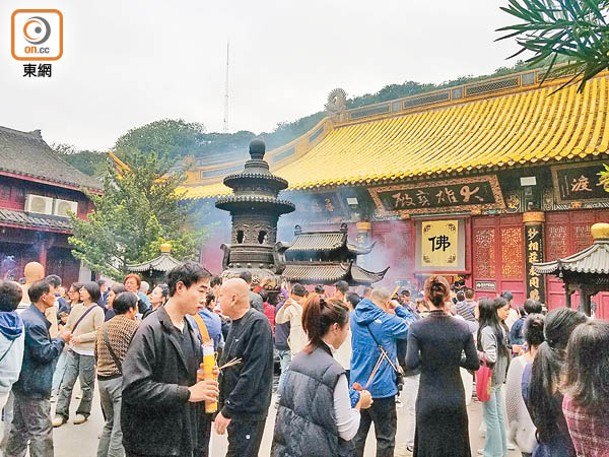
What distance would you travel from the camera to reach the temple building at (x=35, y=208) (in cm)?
1853

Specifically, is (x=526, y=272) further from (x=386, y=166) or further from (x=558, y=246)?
(x=386, y=166)

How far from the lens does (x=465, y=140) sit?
43.6ft

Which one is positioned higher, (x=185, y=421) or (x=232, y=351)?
(x=232, y=351)

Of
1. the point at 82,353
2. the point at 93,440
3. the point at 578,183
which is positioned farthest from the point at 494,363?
the point at 578,183

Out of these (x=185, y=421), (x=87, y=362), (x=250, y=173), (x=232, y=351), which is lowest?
(x=87, y=362)

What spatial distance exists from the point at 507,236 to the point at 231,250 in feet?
22.6

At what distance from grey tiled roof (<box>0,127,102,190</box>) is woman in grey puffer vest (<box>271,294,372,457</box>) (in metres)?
19.5

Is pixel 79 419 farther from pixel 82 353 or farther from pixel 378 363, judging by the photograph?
pixel 378 363

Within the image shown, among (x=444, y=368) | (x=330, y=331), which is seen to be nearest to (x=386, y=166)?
(x=444, y=368)

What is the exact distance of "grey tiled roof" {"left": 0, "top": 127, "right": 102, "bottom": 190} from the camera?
784 inches

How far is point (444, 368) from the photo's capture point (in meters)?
3.35

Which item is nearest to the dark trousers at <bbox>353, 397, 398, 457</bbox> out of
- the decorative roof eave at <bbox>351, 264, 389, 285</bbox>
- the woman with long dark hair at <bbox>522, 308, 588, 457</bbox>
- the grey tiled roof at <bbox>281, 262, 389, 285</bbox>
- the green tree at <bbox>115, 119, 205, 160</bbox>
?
the woman with long dark hair at <bbox>522, 308, 588, 457</bbox>

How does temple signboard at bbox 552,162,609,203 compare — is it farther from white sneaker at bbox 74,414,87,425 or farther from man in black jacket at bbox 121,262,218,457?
man in black jacket at bbox 121,262,218,457

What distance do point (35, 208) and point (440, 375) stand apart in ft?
65.2
